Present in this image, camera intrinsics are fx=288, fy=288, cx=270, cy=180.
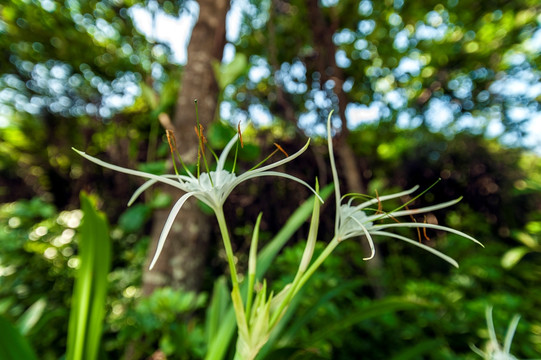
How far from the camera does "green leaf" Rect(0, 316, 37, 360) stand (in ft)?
1.80

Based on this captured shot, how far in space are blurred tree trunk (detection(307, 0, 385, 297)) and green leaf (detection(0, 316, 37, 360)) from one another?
123cm

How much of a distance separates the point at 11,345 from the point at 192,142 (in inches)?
30.7

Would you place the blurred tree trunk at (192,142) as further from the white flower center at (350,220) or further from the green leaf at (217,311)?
the white flower center at (350,220)

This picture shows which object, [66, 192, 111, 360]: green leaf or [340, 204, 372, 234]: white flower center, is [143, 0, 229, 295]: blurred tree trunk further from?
[340, 204, 372, 234]: white flower center

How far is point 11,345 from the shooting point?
1.84 ft

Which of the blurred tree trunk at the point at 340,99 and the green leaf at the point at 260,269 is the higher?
the blurred tree trunk at the point at 340,99

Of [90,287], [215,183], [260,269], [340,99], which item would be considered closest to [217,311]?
[260,269]

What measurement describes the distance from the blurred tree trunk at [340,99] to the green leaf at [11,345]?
1.23m

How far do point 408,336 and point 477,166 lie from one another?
1.31 meters

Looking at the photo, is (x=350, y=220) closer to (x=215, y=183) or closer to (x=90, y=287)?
(x=215, y=183)

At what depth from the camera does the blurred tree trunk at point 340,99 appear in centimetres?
140

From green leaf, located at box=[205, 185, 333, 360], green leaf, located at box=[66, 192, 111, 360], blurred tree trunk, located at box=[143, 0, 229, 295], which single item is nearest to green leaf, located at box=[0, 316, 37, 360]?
green leaf, located at box=[66, 192, 111, 360]

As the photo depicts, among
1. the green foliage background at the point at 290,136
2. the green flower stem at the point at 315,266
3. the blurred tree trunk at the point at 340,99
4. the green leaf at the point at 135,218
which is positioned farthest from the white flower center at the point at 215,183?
the blurred tree trunk at the point at 340,99

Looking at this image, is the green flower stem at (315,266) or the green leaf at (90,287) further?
the green leaf at (90,287)
